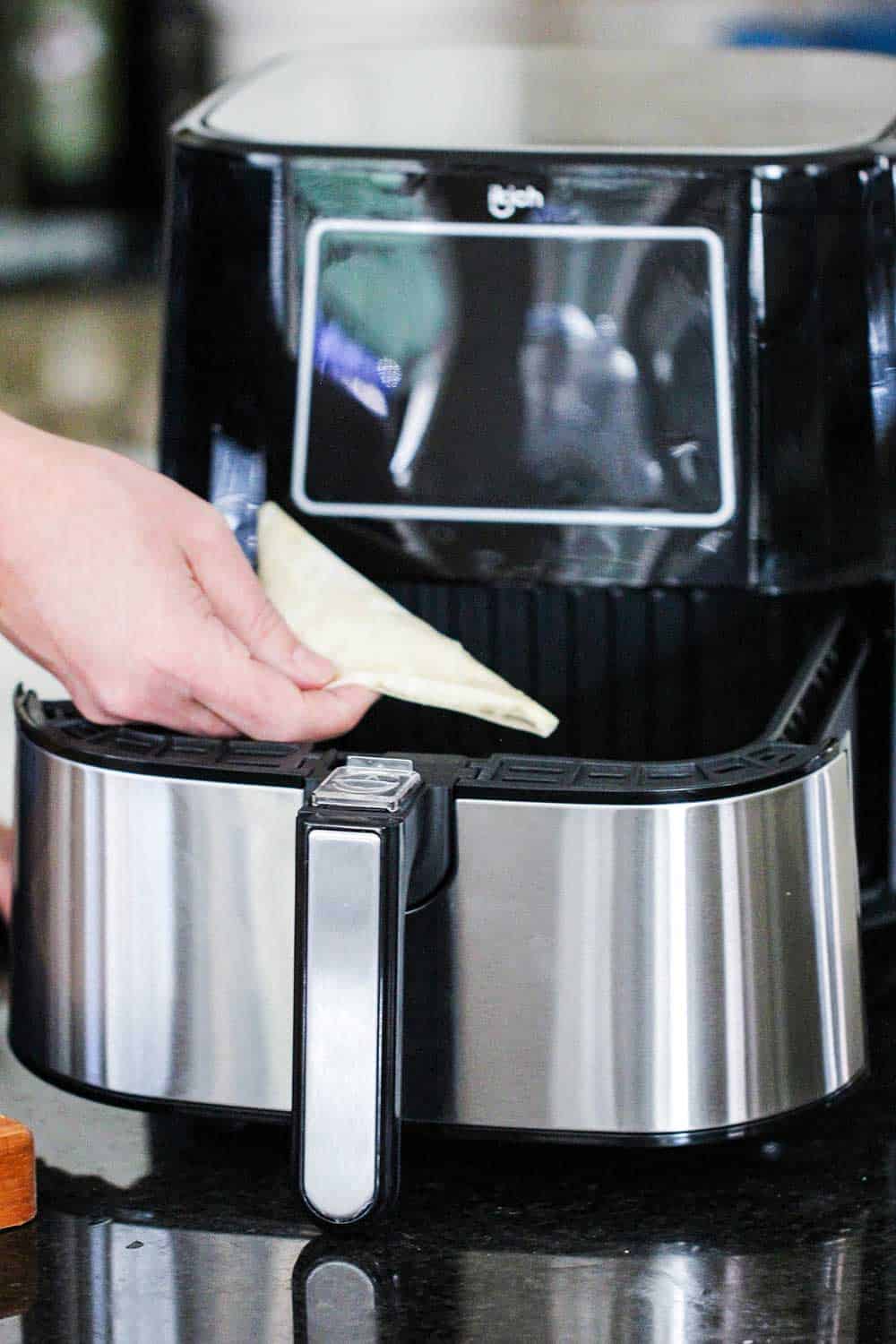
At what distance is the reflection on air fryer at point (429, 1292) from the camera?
1.61ft

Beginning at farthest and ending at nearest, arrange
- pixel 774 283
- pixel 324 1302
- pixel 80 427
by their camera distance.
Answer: pixel 80 427, pixel 774 283, pixel 324 1302

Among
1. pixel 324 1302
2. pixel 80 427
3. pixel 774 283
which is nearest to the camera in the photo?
pixel 324 1302

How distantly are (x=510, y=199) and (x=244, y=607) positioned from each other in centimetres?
20

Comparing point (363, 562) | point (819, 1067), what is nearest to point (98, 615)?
point (363, 562)

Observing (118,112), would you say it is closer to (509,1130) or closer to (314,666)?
(314,666)

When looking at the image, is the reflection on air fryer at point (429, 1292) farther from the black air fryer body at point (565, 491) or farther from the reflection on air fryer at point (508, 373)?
the reflection on air fryer at point (508, 373)

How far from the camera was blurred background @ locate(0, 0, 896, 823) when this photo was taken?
7.89 ft

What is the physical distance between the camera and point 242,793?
0.53 meters

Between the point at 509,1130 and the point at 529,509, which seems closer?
the point at 509,1130

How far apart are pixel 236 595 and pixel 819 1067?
0.77 feet

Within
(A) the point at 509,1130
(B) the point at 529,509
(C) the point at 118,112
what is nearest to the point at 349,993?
(A) the point at 509,1130

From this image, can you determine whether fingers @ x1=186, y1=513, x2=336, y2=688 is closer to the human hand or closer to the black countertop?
the human hand

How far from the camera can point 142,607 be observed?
1.87 ft

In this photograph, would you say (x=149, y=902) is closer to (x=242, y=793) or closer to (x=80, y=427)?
(x=242, y=793)
